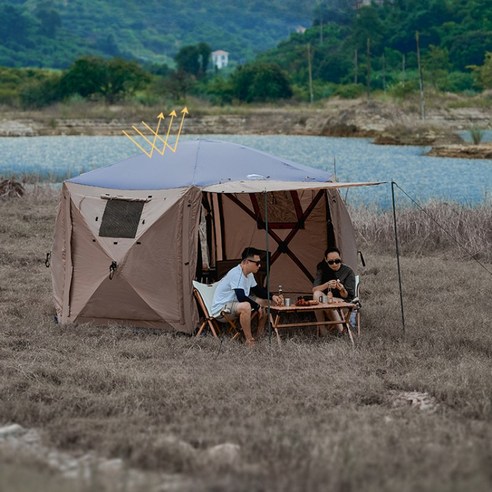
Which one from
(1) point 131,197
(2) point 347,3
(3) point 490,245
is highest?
(2) point 347,3

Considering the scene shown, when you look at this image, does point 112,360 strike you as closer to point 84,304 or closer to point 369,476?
point 84,304

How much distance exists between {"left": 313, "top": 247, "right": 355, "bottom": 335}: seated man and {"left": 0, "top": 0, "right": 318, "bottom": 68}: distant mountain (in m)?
115

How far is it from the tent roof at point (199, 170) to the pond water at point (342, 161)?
7.81 meters

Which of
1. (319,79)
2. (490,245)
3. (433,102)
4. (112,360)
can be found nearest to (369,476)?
(112,360)

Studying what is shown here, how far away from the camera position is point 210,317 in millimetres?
9758

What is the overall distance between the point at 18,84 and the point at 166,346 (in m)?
73.9

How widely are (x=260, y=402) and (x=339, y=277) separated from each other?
3.21 m

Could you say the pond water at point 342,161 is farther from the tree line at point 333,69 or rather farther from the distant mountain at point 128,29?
the distant mountain at point 128,29

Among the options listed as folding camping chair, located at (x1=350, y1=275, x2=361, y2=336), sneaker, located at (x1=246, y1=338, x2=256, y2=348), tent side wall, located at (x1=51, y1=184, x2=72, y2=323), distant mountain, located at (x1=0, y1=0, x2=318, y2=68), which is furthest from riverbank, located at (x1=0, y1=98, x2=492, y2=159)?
distant mountain, located at (x1=0, y1=0, x2=318, y2=68)

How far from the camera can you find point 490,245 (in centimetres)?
1511

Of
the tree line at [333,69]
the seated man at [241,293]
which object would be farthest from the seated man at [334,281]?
the tree line at [333,69]

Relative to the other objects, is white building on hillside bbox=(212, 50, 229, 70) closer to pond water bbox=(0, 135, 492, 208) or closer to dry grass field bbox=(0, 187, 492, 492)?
pond water bbox=(0, 135, 492, 208)

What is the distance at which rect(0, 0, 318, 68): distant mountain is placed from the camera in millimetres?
128875

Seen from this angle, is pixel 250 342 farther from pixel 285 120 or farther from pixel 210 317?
pixel 285 120
